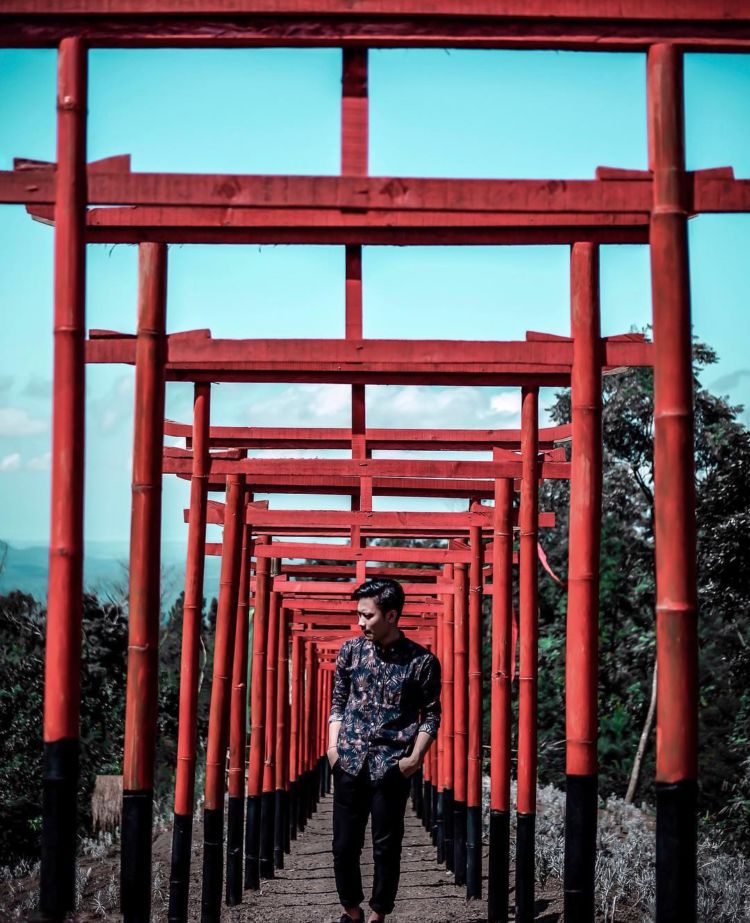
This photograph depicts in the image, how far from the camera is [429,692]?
7039 millimetres

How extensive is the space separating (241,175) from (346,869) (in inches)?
134

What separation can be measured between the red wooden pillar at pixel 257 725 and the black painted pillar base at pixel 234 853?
1.59ft

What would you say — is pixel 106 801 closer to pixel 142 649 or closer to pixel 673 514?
pixel 142 649

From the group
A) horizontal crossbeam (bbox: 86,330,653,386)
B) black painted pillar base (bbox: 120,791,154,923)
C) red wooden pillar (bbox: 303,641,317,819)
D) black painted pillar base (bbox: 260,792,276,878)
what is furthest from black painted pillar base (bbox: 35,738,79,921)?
red wooden pillar (bbox: 303,641,317,819)

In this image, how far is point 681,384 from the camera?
200 inches

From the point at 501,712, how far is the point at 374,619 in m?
4.04

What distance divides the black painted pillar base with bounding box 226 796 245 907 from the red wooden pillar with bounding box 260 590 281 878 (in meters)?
1.30

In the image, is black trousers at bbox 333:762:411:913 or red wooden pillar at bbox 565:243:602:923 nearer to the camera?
red wooden pillar at bbox 565:243:602:923

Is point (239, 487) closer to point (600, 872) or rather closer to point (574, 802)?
point (600, 872)

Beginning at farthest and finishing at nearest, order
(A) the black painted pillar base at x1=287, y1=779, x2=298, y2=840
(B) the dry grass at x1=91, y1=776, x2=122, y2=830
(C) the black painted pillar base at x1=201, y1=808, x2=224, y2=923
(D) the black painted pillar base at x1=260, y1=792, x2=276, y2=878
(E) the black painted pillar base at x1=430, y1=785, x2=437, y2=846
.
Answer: (B) the dry grass at x1=91, y1=776, x2=122, y2=830 < (A) the black painted pillar base at x1=287, y1=779, x2=298, y2=840 < (E) the black painted pillar base at x1=430, y1=785, x2=437, y2=846 < (D) the black painted pillar base at x1=260, y1=792, x2=276, y2=878 < (C) the black painted pillar base at x1=201, y1=808, x2=224, y2=923

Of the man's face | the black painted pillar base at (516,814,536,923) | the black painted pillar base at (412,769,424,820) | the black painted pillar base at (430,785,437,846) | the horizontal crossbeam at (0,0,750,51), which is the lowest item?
the black painted pillar base at (412,769,424,820)

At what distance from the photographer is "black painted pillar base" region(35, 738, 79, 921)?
5.09 meters

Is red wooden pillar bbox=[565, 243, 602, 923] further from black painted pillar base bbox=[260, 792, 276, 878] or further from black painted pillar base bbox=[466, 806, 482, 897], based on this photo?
black painted pillar base bbox=[260, 792, 276, 878]

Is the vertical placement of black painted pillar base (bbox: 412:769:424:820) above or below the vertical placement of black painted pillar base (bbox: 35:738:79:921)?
below
